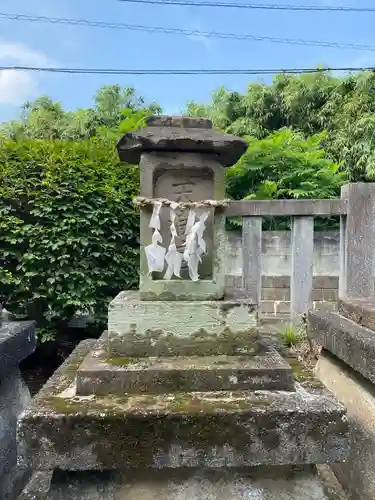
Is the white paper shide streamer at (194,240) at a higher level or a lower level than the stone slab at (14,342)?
higher

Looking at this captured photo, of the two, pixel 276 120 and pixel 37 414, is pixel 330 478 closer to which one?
pixel 37 414

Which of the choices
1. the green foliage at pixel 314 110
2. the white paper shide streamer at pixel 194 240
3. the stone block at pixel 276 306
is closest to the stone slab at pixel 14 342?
the white paper shide streamer at pixel 194 240

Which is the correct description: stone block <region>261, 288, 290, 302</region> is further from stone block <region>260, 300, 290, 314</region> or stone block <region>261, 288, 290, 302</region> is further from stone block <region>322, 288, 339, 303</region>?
stone block <region>322, 288, 339, 303</region>

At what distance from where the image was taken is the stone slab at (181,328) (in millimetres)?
1879

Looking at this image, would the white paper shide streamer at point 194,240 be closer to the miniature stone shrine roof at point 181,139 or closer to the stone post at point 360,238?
the miniature stone shrine roof at point 181,139

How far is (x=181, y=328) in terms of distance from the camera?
74.6 inches

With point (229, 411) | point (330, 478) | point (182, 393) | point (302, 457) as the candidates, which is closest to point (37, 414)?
point (182, 393)

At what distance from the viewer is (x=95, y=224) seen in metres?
3.67

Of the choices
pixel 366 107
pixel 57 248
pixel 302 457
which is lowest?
pixel 302 457

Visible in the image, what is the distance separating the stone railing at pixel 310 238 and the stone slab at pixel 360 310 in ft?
2.32

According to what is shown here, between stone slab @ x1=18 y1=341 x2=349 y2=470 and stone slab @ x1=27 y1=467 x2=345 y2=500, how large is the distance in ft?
0.38

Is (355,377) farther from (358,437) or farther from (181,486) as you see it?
(181,486)

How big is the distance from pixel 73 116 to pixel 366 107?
7.53 m

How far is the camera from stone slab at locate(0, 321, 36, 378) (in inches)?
83.0
